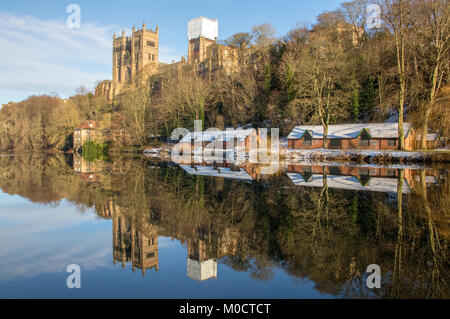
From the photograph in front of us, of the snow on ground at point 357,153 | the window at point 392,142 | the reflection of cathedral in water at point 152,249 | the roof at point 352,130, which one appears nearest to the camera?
the reflection of cathedral in water at point 152,249

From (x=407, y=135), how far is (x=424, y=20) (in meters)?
11.7

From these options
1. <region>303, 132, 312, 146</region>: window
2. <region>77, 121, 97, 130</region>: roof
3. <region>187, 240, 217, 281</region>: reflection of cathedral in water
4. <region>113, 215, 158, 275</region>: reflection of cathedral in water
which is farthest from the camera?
<region>77, 121, 97, 130</region>: roof

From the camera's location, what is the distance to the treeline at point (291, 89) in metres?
37.8

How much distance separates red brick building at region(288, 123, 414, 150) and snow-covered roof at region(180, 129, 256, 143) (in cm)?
631

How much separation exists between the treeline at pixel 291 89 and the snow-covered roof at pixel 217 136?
175 inches

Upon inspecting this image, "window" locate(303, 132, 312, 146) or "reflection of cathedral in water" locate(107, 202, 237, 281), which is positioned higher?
"window" locate(303, 132, 312, 146)

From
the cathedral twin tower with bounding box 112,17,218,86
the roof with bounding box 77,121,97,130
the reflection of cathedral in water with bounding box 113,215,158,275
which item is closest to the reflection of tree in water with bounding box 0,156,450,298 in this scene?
the reflection of cathedral in water with bounding box 113,215,158,275

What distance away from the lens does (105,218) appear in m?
8.80

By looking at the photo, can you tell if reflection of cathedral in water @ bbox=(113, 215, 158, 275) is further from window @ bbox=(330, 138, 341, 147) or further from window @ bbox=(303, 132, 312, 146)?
window @ bbox=(303, 132, 312, 146)

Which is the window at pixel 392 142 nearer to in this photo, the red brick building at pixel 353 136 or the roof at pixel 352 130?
the red brick building at pixel 353 136

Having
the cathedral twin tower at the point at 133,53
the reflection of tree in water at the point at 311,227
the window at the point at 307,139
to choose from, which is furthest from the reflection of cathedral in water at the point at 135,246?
the cathedral twin tower at the point at 133,53

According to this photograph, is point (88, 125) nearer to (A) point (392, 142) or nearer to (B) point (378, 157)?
(A) point (392, 142)

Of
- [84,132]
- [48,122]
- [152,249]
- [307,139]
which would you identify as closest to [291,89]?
[307,139]

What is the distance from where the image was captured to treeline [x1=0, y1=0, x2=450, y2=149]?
37.8m
